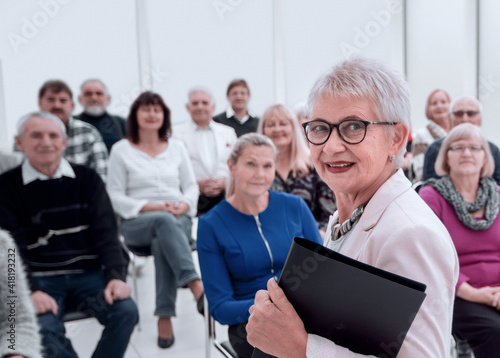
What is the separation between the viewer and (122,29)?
506 cm

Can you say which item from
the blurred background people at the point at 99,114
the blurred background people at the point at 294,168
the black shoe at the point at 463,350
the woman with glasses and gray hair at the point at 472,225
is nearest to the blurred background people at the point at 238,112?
the blurred background people at the point at 99,114

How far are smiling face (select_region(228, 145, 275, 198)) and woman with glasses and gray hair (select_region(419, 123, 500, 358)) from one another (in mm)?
804

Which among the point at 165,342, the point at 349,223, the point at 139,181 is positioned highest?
the point at 349,223

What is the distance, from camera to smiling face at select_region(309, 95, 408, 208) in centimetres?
82

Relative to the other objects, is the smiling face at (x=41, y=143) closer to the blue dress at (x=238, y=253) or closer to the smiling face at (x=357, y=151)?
the blue dress at (x=238, y=253)

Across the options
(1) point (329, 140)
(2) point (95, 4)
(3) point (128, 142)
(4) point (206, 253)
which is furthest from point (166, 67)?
(1) point (329, 140)

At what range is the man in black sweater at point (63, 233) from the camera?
2002mm

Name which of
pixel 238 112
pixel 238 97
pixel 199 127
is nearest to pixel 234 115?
pixel 238 112

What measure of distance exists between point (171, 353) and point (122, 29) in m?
3.96

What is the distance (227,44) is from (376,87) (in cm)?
485

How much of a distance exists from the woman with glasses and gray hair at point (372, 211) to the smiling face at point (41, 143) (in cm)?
161

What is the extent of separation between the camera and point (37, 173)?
208cm

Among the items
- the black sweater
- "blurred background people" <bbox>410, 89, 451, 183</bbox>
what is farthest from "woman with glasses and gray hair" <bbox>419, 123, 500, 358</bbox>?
the black sweater

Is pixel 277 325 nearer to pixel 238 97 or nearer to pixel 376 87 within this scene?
pixel 376 87
